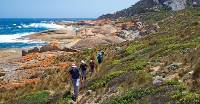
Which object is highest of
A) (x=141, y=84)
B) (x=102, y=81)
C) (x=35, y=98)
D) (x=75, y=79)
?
(x=141, y=84)

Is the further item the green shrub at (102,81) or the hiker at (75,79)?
the green shrub at (102,81)

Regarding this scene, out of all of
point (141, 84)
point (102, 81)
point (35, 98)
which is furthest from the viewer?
point (35, 98)

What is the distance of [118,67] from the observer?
2689 centimetres

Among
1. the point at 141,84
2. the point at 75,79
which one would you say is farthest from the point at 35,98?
the point at 141,84

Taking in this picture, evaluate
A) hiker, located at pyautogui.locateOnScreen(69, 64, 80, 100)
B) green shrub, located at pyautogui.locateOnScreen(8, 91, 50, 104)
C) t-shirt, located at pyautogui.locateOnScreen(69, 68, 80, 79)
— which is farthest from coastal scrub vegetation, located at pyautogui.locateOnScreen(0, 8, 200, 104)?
t-shirt, located at pyautogui.locateOnScreen(69, 68, 80, 79)

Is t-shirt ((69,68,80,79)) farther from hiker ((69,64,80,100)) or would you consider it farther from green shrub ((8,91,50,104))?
green shrub ((8,91,50,104))

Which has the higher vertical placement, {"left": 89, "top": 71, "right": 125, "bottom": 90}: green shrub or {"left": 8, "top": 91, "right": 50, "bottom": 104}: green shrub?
{"left": 89, "top": 71, "right": 125, "bottom": 90}: green shrub

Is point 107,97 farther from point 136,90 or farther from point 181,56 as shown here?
point 181,56

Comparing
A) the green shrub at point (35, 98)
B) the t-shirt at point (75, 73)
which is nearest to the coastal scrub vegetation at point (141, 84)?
the green shrub at point (35, 98)

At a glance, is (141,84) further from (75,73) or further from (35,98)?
(35,98)

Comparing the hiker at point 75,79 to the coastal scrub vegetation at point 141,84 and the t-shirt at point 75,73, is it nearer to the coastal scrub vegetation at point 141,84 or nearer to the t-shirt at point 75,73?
the t-shirt at point 75,73

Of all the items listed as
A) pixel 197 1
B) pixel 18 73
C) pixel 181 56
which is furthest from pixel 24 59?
pixel 197 1

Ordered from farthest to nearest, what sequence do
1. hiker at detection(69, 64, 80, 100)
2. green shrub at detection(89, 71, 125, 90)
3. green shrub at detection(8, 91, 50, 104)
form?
1. green shrub at detection(8, 91, 50, 104)
2. green shrub at detection(89, 71, 125, 90)
3. hiker at detection(69, 64, 80, 100)

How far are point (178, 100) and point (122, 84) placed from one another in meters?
6.02
